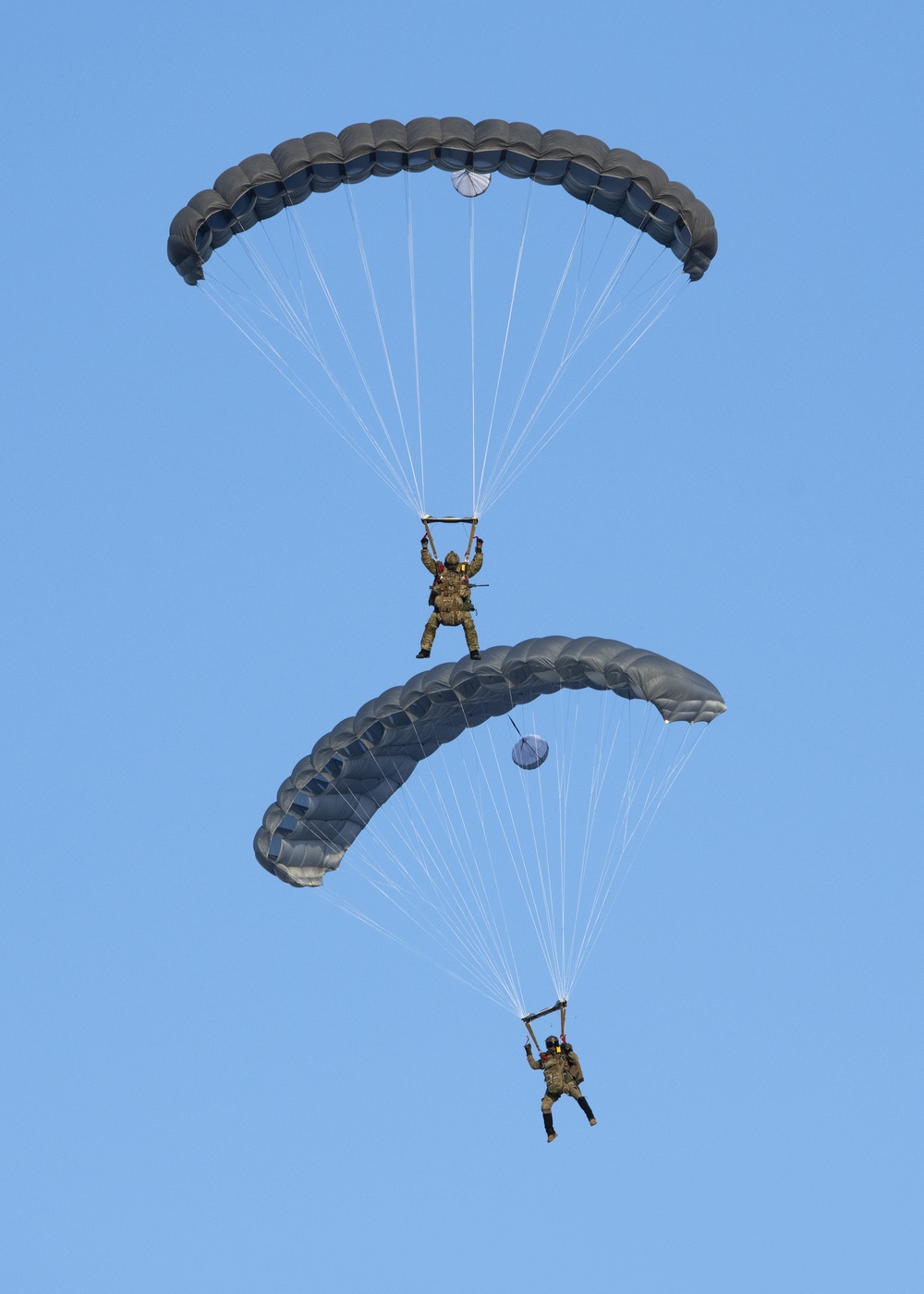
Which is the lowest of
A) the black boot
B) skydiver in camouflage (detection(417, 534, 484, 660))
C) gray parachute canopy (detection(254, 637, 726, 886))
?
the black boot

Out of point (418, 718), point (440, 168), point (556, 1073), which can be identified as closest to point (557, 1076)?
point (556, 1073)

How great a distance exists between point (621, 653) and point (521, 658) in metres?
1.01

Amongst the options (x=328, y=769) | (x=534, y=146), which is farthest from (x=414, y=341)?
(x=328, y=769)

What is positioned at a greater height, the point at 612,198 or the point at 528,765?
the point at 612,198

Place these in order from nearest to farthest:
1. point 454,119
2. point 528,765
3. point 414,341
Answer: point 414,341 → point 454,119 → point 528,765

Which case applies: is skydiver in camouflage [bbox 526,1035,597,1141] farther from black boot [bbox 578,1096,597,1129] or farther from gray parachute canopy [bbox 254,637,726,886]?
gray parachute canopy [bbox 254,637,726,886]

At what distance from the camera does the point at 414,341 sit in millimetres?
27094

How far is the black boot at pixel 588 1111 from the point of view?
97.4 ft

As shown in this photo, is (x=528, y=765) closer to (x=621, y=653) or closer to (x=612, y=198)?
(x=621, y=653)

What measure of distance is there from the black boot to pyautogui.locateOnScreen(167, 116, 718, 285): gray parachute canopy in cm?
829

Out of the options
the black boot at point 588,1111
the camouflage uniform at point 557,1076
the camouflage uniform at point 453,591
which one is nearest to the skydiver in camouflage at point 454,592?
the camouflage uniform at point 453,591

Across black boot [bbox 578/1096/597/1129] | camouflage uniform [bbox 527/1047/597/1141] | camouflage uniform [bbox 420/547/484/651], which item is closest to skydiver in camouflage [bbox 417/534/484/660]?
camouflage uniform [bbox 420/547/484/651]

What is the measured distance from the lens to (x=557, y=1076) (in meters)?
29.6

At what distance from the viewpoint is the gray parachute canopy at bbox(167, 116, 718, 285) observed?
28766 millimetres
